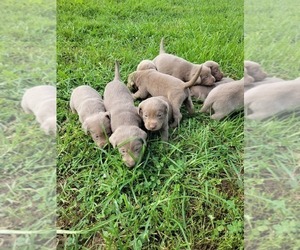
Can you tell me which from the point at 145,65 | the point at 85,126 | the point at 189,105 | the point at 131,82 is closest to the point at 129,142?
the point at 85,126

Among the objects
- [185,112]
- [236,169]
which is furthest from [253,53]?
[185,112]

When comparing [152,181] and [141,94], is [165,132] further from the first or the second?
[141,94]

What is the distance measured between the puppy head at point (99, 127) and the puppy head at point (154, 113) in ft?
0.51

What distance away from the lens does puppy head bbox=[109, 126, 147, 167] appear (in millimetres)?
1898

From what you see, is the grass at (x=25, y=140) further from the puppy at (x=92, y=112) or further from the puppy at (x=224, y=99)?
the puppy at (x=224, y=99)

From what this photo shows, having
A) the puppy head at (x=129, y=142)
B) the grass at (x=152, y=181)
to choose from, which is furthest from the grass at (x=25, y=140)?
the puppy head at (x=129, y=142)

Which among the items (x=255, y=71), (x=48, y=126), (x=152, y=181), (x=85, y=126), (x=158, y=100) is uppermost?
(x=255, y=71)

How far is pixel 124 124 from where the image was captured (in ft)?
6.73

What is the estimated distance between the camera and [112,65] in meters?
2.86

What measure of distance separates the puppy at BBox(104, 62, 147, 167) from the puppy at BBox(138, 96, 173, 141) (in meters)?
0.04

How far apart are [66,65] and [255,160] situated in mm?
1699

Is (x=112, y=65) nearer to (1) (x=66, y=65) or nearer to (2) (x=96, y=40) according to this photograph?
(1) (x=66, y=65)

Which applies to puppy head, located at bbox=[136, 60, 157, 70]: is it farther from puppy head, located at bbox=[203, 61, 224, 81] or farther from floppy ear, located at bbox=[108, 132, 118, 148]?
floppy ear, located at bbox=[108, 132, 118, 148]

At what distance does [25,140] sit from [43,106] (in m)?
0.12
